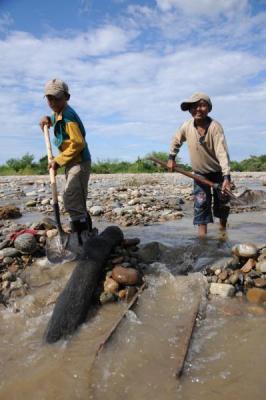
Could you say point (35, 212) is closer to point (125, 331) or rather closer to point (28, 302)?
point (28, 302)

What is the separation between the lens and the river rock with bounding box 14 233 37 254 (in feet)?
16.1

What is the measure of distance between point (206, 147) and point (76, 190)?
2.03m

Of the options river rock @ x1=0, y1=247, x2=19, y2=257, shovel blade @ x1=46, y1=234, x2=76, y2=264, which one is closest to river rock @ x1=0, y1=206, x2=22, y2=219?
river rock @ x1=0, y1=247, x2=19, y2=257

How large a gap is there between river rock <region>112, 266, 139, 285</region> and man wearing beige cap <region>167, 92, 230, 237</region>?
2039 millimetres

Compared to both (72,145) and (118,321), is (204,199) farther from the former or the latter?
(118,321)

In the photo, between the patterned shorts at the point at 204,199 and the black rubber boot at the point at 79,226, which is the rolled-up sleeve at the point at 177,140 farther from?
the black rubber boot at the point at 79,226

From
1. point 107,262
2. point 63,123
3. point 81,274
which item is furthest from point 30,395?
point 63,123

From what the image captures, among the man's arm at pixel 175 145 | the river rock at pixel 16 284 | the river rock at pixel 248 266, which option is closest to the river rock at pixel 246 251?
the river rock at pixel 248 266

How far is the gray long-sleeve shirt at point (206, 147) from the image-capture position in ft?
17.6

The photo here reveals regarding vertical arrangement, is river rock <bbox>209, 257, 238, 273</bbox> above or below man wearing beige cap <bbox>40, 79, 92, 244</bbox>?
below

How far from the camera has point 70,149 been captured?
176 inches

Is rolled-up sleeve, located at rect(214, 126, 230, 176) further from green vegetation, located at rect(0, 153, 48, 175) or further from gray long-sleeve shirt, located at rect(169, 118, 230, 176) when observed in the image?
green vegetation, located at rect(0, 153, 48, 175)

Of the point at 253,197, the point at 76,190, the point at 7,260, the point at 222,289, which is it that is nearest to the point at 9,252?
the point at 7,260

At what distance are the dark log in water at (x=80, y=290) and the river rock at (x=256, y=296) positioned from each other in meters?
1.51
